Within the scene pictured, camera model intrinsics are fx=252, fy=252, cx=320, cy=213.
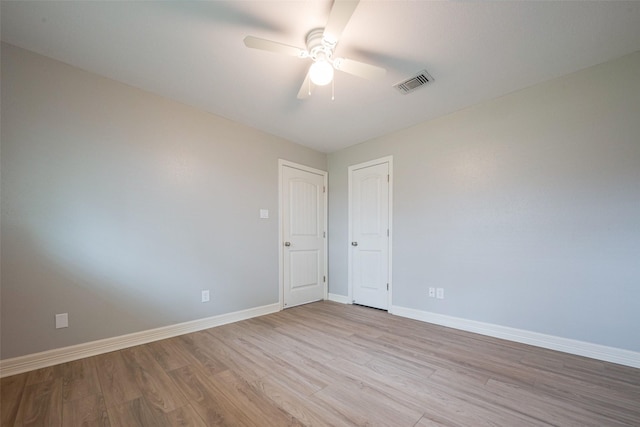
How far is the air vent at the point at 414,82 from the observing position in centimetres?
230

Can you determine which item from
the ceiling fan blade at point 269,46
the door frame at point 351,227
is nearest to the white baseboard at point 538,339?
the door frame at point 351,227

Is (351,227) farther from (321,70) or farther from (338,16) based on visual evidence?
(338,16)

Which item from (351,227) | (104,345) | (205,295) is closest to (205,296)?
(205,295)

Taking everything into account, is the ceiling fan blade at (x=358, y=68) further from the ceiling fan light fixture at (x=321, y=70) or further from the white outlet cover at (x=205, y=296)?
the white outlet cover at (x=205, y=296)

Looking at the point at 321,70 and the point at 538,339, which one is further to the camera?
the point at 538,339

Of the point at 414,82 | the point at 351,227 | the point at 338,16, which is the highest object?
the point at 414,82

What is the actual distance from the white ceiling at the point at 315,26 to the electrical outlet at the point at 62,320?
2.13 meters

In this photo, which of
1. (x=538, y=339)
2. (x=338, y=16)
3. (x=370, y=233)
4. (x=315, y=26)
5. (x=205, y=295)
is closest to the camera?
(x=338, y=16)

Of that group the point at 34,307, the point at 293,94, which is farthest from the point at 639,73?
the point at 34,307

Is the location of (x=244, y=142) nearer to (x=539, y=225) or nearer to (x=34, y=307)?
(x=34, y=307)

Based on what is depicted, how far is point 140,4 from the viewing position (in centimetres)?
162

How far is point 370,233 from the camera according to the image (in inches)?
148

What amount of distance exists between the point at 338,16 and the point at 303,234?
2950 millimetres

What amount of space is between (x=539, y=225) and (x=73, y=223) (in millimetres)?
4228
